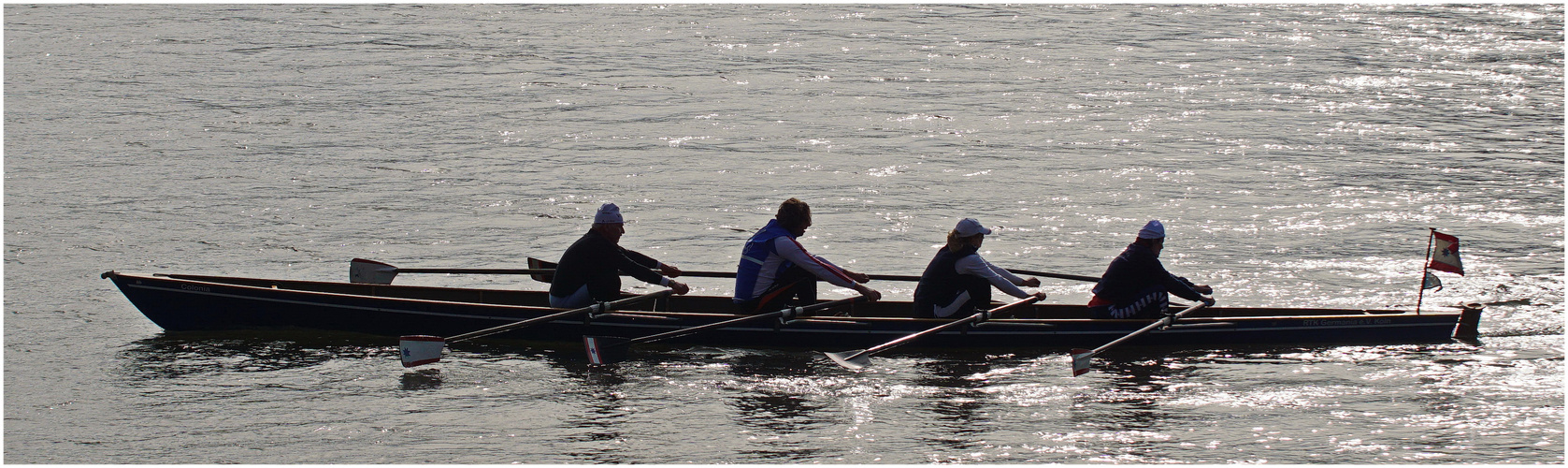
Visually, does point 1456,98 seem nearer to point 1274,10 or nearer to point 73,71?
point 1274,10

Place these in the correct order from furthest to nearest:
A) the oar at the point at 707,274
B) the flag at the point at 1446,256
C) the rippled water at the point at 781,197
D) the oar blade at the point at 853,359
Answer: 1. the oar at the point at 707,274
2. the flag at the point at 1446,256
3. the oar blade at the point at 853,359
4. the rippled water at the point at 781,197

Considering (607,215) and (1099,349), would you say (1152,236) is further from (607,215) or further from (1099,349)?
(607,215)

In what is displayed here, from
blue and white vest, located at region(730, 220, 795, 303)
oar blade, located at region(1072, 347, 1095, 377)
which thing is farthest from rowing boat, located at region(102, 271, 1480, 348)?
oar blade, located at region(1072, 347, 1095, 377)

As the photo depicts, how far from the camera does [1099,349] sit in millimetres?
10570

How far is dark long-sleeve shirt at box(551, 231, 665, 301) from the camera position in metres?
11.2

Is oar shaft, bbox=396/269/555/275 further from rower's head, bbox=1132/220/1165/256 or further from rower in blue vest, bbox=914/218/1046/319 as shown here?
rower's head, bbox=1132/220/1165/256

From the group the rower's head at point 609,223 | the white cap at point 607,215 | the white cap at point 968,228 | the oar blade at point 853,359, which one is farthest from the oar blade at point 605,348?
the white cap at point 968,228

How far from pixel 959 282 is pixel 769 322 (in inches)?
57.8

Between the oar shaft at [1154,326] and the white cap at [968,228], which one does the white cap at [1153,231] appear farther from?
the white cap at [968,228]

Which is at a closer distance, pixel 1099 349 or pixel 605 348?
pixel 1099 349

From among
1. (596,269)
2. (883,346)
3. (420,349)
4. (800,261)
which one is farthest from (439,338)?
(883,346)

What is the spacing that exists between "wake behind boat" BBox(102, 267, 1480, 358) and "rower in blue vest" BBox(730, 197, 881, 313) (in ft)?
0.65

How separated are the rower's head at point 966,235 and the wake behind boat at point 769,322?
692 mm

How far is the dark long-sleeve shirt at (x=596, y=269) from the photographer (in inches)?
442
